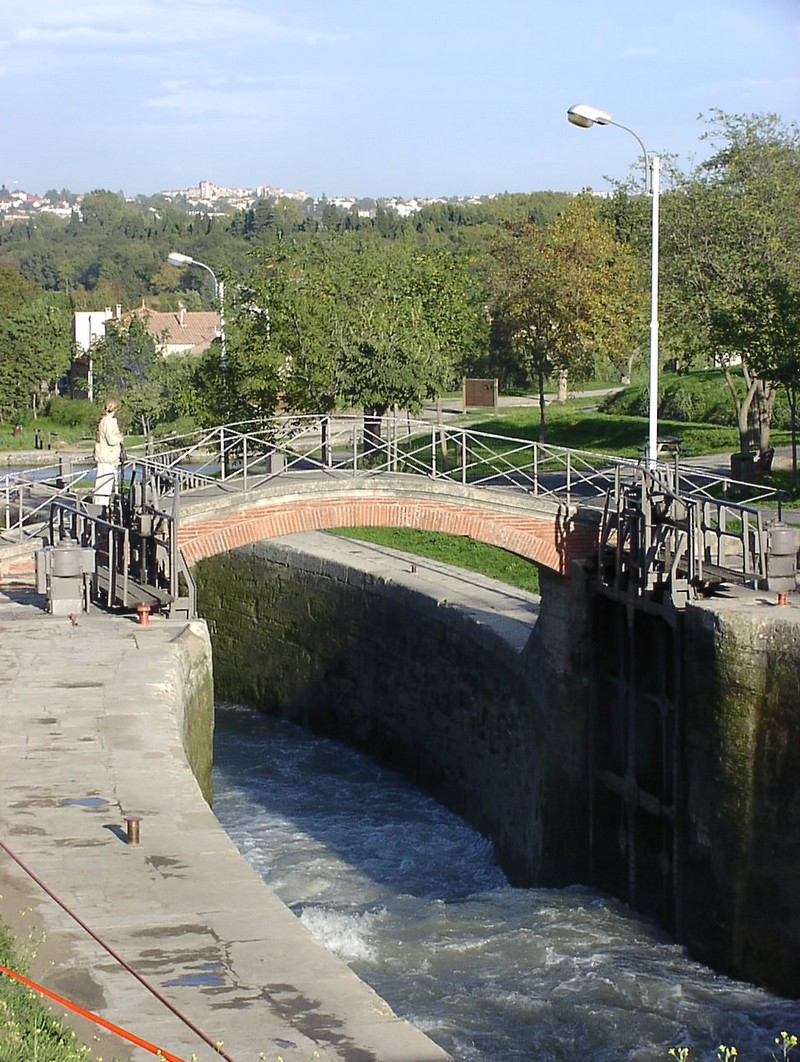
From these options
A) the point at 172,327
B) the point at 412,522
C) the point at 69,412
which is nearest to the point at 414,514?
the point at 412,522

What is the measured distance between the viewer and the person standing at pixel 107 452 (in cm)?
1888

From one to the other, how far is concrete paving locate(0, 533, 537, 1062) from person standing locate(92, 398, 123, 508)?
13.3 feet

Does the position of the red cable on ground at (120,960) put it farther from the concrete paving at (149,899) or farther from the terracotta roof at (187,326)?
the terracotta roof at (187,326)

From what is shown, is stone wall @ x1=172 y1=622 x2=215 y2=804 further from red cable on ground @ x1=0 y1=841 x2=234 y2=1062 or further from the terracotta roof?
the terracotta roof

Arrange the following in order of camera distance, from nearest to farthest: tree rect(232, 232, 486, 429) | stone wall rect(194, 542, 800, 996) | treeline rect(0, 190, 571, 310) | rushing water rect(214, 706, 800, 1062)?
1. rushing water rect(214, 706, 800, 1062)
2. stone wall rect(194, 542, 800, 996)
3. tree rect(232, 232, 486, 429)
4. treeline rect(0, 190, 571, 310)

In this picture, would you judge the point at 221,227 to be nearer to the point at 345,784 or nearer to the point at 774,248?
the point at 774,248

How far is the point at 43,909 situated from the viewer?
9109mm

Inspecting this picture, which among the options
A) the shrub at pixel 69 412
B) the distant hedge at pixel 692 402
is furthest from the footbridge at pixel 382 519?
the shrub at pixel 69 412

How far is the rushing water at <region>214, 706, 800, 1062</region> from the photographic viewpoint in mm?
13586

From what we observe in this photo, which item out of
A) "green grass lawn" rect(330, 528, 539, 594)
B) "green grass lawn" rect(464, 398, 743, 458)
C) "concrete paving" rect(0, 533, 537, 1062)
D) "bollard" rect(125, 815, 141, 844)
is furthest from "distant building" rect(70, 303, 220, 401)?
"bollard" rect(125, 815, 141, 844)

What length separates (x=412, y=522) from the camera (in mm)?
18875

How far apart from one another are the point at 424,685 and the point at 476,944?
8.68 meters

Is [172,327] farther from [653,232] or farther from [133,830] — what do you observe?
[133,830]

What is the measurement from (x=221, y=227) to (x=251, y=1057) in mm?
149130
